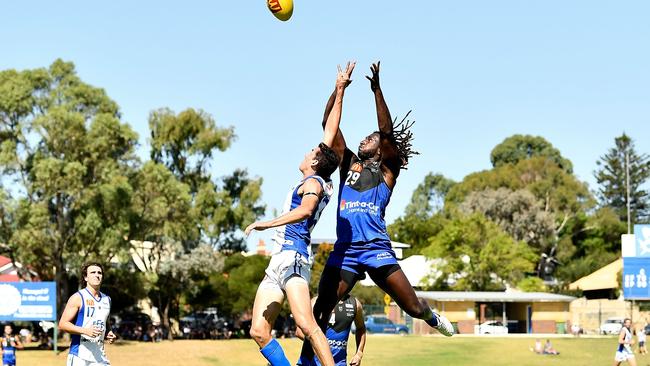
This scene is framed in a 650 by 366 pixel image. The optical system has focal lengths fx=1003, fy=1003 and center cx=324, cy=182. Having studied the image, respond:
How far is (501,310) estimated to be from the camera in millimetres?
73062

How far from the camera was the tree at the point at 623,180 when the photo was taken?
115438 mm

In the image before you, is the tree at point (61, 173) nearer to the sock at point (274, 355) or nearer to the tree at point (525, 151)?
the sock at point (274, 355)

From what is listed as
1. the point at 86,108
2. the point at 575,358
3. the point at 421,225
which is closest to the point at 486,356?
the point at 575,358

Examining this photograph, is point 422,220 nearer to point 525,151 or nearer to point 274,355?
point 525,151

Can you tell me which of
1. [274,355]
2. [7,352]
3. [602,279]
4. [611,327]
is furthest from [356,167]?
[602,279]

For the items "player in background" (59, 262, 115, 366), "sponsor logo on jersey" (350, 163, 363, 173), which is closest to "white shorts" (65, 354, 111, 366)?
"player in background" (59, 262, 115, 366)

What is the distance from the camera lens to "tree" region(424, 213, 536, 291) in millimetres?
79000

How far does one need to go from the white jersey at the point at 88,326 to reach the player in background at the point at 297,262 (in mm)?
2507

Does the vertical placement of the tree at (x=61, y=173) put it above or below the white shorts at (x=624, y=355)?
above

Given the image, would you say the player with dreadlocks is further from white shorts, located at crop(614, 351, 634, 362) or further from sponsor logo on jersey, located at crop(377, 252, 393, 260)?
white shorts, located at crop(614, 351, 634, 362)

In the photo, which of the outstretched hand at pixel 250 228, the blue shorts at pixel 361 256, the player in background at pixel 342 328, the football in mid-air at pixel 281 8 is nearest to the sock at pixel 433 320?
the blue shorts at pixel 361 256

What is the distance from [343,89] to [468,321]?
59.4 metres

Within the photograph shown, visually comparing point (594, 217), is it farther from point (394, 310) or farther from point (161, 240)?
point (161, 240)

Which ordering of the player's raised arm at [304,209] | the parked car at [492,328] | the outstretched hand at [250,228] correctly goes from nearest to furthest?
the outstretched hand at [250,228] → the player's raised arm at [304,209] → the parked car at [492,328]
